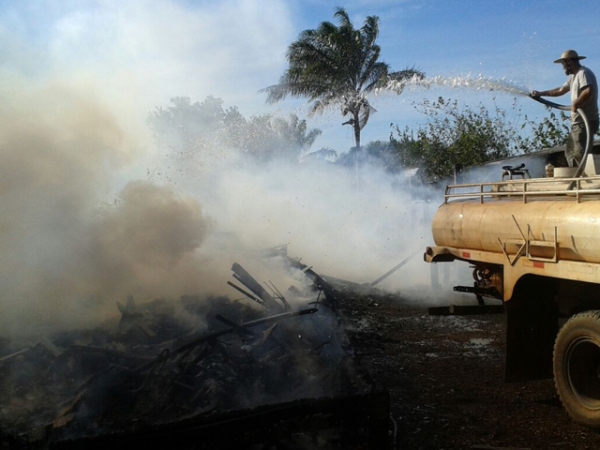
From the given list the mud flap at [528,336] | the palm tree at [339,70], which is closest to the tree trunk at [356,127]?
the palm tree at [339,70]

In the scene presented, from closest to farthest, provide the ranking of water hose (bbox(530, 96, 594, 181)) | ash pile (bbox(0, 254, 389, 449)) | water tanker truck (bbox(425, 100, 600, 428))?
ash pile (bbox(0, 254, 389, 449))
water tanker truck (bbox(425, 100, 600, 428))
water hose (bbox(530, 96, 594, 181))

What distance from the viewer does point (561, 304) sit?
5664mm

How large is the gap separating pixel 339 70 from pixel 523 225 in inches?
796

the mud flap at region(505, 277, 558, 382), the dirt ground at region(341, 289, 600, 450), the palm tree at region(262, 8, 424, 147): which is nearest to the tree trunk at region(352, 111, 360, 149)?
the palm tree at region(262, 8, 424, 147)

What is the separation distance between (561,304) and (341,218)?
12.8 meters

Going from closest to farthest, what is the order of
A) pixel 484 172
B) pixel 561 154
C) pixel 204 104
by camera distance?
pixel 561 154
pixel 484 172
pixel 204 104

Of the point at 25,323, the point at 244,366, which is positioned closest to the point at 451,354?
the point at 244,366

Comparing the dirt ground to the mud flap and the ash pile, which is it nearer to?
the mud flap

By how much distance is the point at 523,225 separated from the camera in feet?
18.5

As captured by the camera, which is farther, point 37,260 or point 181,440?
point 37,260

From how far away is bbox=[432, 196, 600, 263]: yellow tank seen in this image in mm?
4727

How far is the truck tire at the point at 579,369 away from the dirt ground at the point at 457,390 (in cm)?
19

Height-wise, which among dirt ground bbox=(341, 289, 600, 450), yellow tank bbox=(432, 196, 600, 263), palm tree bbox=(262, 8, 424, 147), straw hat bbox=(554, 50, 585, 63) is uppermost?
palm tree bbox=(262, 8, 424, 147)

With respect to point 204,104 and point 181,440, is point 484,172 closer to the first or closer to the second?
point 181,440
